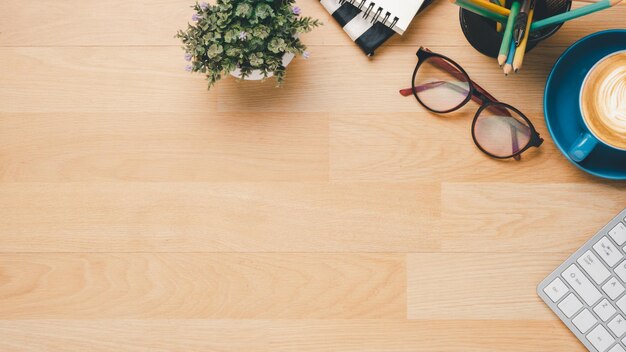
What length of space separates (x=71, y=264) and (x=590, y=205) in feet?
2.45

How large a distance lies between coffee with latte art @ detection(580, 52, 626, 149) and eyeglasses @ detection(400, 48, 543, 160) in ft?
0.28

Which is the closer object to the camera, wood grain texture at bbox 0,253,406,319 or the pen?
the pen

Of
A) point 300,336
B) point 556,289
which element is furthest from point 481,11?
point 300,336

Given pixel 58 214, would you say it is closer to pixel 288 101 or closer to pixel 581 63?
pixel 288 101

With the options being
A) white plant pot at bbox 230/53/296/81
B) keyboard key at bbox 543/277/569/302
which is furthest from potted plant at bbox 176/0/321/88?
keyboard key at bbox 543/277/569/302

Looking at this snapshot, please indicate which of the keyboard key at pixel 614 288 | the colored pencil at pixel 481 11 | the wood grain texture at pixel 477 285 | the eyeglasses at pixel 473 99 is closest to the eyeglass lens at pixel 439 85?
the eyeglasses at pixel 473 99

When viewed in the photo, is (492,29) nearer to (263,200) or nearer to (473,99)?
(473,99)

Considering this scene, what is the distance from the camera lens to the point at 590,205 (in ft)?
2.60

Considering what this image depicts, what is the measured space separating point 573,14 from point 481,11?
0.10 m

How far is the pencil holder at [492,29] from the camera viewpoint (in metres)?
0.71

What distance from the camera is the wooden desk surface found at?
80 cm

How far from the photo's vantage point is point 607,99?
0.72 m

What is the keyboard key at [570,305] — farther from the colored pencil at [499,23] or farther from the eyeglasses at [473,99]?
the colored pencil at [499,23]

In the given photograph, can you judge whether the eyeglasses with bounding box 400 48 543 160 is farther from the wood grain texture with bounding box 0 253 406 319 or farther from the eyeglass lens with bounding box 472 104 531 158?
the wood grain texture with bounding box 0 253 406 319
